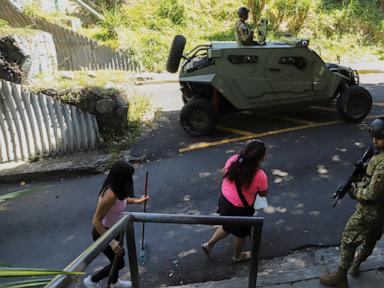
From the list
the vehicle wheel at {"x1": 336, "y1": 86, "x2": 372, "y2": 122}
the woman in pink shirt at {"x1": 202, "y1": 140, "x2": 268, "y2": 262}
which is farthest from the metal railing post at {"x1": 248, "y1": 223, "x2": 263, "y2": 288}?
the vehicle wheel at {"x1": 336, "y1": 86, "x2": 372, "y2": 122}

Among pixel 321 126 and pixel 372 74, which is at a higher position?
pixel 372 74

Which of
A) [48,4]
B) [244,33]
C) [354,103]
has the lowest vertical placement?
[354,103]

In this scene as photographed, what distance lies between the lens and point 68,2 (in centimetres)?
1620

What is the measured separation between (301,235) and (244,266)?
36.0 inches

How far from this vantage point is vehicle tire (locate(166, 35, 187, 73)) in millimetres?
7363

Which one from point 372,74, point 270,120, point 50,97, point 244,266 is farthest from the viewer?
point 372,74

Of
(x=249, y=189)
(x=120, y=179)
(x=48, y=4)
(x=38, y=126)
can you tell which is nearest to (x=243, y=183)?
(x=249, y=189)

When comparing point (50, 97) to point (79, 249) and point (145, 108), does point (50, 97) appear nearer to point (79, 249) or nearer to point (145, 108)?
point (145, 108)

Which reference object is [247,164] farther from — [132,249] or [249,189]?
[132,249]

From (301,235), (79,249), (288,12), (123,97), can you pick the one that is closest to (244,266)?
(301,235)

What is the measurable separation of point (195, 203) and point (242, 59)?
3112mm

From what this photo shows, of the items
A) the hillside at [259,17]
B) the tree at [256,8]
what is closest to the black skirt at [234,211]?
the hillside at [259,17]

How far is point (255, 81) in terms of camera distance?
25.2 feet

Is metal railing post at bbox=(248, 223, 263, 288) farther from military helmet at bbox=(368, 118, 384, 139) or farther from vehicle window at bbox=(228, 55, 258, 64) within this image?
vehicle window at bbox=(228, 55, 258, 64)
